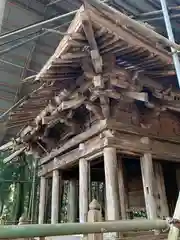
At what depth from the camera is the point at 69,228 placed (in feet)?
4.20

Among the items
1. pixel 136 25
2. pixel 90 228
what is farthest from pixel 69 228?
pixel 136 25

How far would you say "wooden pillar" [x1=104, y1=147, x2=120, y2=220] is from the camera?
331cm

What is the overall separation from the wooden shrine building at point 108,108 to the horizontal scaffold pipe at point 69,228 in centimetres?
164

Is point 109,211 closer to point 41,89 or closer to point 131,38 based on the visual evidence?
point 41,89

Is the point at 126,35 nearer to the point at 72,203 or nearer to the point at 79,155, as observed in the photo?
the point at 79,155

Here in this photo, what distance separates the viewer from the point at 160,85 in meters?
4.02

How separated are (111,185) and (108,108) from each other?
110 cm

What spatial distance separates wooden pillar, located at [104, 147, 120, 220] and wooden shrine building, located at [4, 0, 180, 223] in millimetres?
12

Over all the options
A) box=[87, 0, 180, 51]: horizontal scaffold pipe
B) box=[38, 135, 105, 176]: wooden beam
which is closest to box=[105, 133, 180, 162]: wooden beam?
box=[38, 135, 105, 176]: wooden beam

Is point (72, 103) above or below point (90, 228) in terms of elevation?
above

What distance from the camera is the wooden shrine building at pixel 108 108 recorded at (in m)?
2.94

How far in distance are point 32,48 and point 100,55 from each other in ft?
10.4

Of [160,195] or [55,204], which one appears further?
[55,204]

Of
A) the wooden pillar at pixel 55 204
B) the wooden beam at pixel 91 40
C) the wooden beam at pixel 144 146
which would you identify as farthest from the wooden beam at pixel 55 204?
the wooden beam at pixel 91 40
